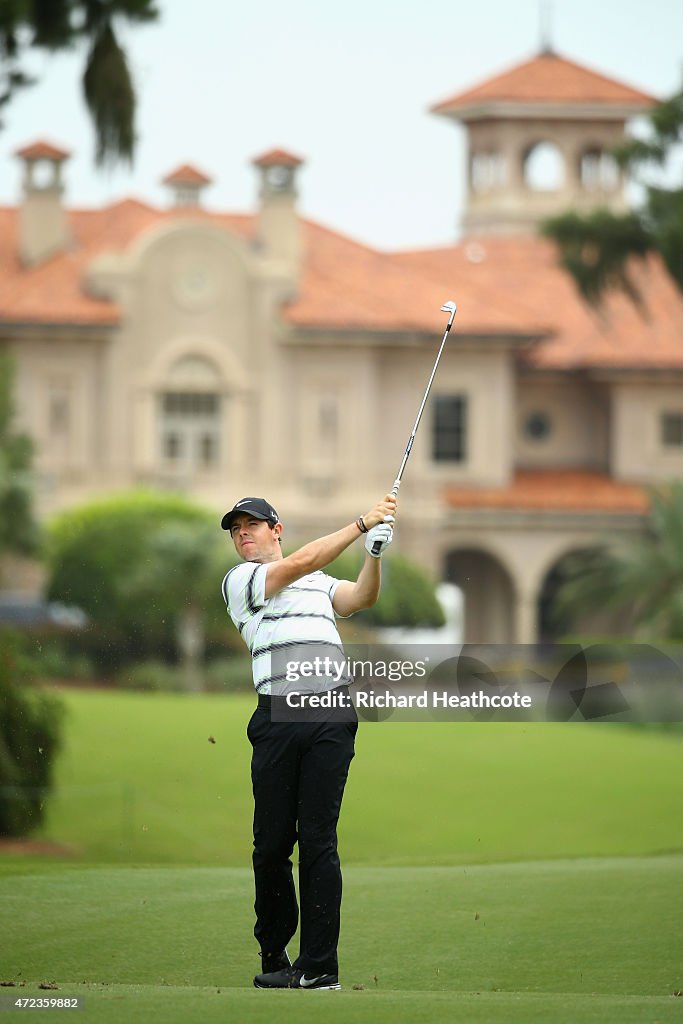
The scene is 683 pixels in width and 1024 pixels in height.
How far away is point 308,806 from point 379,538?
3.26 feet

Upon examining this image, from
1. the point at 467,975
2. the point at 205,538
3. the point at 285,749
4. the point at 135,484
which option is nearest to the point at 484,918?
the point at 467,975

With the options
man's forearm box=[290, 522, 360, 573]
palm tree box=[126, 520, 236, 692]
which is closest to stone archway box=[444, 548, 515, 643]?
Result: palm tree box=[126, 520, 236, 692]

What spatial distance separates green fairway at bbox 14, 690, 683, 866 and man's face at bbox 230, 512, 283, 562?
608 cm

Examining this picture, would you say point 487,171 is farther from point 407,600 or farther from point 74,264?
point 407,600

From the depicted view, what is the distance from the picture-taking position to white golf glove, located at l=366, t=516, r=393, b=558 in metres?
7.97

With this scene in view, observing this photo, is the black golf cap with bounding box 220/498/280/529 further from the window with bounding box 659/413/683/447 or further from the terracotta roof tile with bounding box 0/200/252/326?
the window with bounding box 659/413/683/447

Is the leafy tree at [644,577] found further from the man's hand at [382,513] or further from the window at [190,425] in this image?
the man's hand at [382,513]

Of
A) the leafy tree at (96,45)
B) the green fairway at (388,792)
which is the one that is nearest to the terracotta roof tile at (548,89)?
the green fairway at (388,792)

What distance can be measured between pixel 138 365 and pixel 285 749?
4044 cm

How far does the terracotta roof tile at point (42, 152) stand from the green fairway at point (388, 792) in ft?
86.0

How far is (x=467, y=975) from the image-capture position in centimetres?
871

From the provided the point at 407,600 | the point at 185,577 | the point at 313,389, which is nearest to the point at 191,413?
the point at 313,389

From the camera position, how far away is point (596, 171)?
61.0 m

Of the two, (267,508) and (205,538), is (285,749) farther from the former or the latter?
(205,538)
